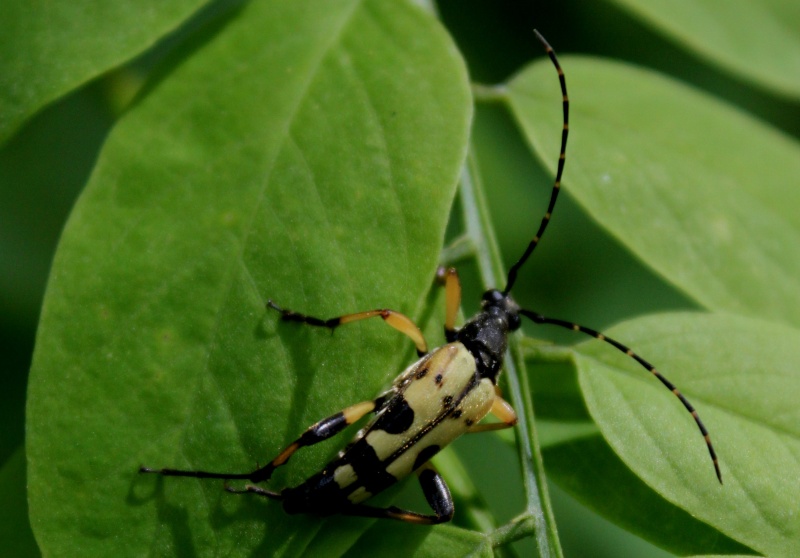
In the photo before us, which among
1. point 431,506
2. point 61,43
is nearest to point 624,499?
point 431,506

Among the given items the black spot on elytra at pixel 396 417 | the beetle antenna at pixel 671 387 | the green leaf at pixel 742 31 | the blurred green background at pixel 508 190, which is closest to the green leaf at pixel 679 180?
the green leaf at pixel 742 31

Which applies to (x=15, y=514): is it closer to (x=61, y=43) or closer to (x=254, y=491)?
(x=254, y=491)

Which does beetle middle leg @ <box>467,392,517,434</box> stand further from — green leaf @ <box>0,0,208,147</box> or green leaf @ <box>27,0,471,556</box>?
green leaf @ <box>0,0,208,147</box>

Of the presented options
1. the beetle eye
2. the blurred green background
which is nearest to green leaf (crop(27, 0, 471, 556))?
the beetle eye

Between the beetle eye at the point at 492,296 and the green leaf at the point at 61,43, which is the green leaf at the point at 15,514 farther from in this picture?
the beetle eye at the point at 492,296

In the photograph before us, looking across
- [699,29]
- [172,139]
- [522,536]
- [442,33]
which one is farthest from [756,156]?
[172,139]
